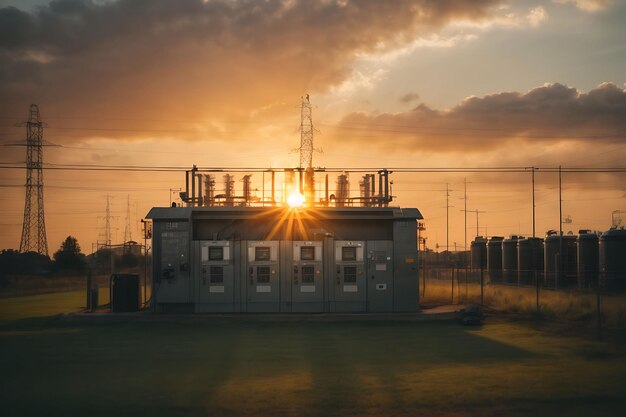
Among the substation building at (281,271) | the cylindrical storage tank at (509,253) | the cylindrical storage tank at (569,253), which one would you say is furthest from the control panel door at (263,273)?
the cylindrical storage tank at (509,253)

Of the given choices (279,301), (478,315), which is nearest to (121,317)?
(279,301)

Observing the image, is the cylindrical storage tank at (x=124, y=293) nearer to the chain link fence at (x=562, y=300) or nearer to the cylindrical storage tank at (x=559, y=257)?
the chain link fence at (x=562, y=300)

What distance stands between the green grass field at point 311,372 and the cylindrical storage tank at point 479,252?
4710 cm

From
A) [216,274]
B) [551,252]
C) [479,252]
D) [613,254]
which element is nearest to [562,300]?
[216,274]

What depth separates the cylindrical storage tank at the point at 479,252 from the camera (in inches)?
2808

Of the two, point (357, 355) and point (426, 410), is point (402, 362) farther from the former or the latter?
point (426, 410)

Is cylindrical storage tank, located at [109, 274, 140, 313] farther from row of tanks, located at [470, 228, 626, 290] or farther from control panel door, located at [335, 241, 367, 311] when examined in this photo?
row of tanks, located at [470, 228, 626, 290]

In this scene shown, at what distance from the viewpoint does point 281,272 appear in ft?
99.3

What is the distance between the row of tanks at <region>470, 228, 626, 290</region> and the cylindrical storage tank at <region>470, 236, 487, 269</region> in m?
3.74

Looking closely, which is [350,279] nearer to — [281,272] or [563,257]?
Result: [281,272]

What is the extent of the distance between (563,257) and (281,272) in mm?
29050

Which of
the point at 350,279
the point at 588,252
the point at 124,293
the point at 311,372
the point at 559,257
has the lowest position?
the point at 311,372

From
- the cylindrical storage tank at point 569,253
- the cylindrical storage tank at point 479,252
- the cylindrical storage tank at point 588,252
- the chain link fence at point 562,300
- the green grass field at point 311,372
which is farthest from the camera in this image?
the cylindrical storage tank at point 479,252

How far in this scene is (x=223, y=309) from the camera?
3003 cm
